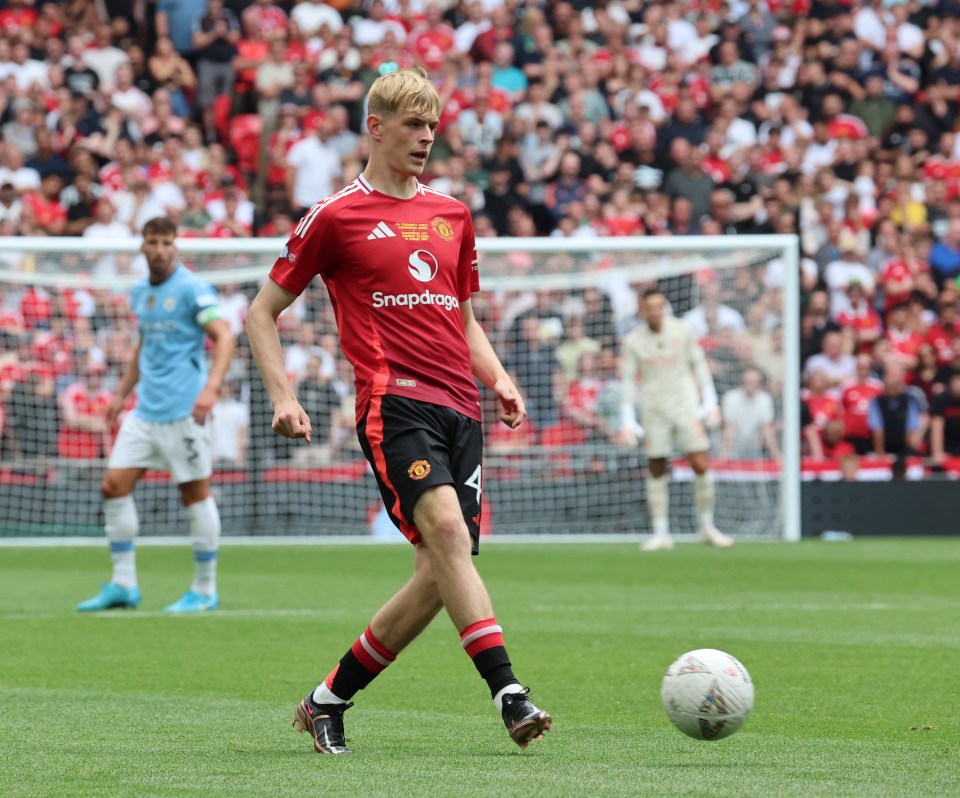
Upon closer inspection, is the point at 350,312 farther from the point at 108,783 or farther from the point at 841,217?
the point at 841,217

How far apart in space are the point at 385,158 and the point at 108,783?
2.31 m

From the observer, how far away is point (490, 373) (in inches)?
250

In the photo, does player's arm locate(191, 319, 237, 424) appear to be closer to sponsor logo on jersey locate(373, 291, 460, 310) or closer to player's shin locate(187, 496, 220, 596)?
player's shin locate(187, 496, 220, 596)

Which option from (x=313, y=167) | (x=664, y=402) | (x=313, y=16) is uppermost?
(x=313, y=16)

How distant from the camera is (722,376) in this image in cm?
1942

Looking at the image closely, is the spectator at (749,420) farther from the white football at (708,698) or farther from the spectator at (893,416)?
the white football at (708,698)

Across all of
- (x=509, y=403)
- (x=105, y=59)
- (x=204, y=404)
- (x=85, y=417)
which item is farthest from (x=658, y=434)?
(x=509, y=403)

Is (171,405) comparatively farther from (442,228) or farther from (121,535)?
(442,228)

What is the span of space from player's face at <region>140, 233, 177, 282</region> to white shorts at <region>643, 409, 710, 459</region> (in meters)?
7.67

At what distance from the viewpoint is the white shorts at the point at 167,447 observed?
11.1 metres

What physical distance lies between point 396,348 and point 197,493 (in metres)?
5.69

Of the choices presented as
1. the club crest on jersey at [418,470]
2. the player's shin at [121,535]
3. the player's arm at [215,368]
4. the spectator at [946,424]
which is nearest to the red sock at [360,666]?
the club crest on jersey at [418,470]

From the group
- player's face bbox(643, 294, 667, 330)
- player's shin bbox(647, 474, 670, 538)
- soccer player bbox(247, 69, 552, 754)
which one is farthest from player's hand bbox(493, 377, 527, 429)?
player's shin bbox(647, 474, 670, 538)

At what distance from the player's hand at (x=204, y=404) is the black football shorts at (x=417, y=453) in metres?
4.79
